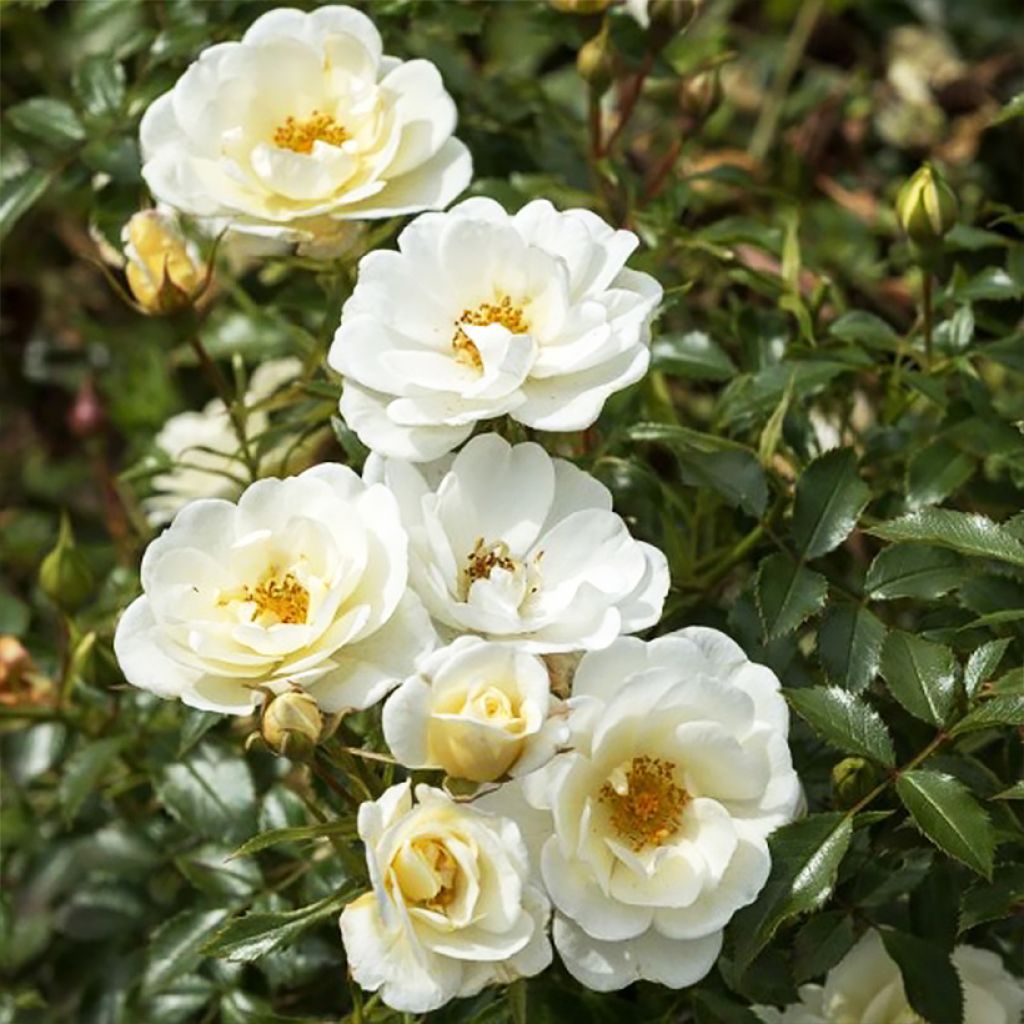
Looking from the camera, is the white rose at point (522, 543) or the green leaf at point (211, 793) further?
the green leaf at point (211, 793)

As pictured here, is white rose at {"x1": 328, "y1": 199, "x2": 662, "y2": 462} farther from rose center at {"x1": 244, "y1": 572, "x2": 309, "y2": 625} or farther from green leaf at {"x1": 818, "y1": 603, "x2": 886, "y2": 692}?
green leaf at {"x1": 818, "y1": 603, "x2": 886, "y2": 692}

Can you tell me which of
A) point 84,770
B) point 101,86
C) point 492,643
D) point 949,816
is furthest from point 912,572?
point 101,86

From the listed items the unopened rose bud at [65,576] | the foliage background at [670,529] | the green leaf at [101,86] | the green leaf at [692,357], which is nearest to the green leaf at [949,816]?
the foliage background at [670,529]

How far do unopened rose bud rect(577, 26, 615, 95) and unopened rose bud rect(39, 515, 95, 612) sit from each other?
0.45 meters

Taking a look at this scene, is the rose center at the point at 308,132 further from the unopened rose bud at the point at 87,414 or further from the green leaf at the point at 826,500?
the unopened rose bud at the point at 87,414

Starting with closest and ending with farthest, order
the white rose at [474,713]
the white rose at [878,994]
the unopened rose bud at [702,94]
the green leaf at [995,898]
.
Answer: the white rose at [474,713], the green leaf at [995,898], the white rose at [878,994], the unopened rose bud at [702,94]

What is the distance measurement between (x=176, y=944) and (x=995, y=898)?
1.68 feet

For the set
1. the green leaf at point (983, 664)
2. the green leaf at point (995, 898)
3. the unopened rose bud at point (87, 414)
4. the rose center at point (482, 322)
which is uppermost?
the rose center at point (482, 322)

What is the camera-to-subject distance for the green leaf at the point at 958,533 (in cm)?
94

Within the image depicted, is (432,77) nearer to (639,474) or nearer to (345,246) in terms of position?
(345,246)

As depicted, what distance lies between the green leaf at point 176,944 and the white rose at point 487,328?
400 millimetres

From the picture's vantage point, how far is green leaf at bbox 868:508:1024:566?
943mm

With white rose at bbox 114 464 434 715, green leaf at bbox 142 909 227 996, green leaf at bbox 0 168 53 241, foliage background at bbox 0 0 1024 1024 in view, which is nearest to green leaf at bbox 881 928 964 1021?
foliage background at bbox 0 0 1024 1024

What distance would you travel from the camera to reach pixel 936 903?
1.04 metres
